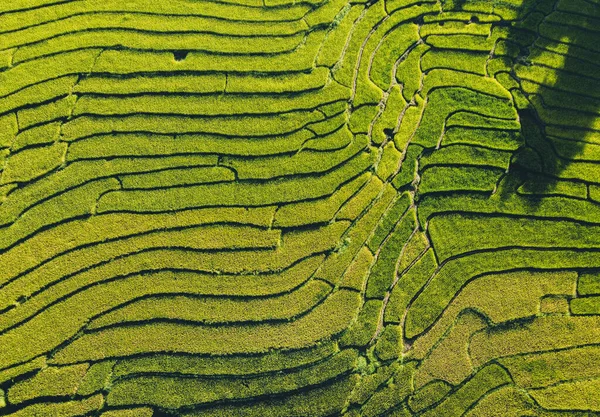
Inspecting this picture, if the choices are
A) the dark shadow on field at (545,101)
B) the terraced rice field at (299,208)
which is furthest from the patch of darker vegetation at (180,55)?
the dark shadow on field at (545,101)

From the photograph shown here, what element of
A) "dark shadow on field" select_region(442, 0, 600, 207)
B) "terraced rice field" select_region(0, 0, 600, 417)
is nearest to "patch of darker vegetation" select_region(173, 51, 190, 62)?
"terraced rice field" select_region(0, 0, 600, 417)

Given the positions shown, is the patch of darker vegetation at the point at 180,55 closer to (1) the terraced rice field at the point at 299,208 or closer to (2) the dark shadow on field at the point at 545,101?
(1) the terraced rice field at the point at 299,208

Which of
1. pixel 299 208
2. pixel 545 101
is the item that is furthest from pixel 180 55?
pixel 545 101

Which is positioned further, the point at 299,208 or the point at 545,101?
the point at 545,101

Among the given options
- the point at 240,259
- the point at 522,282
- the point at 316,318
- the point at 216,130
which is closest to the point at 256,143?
the point at 216,130

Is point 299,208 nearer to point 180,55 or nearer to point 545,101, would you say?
point 180,55
